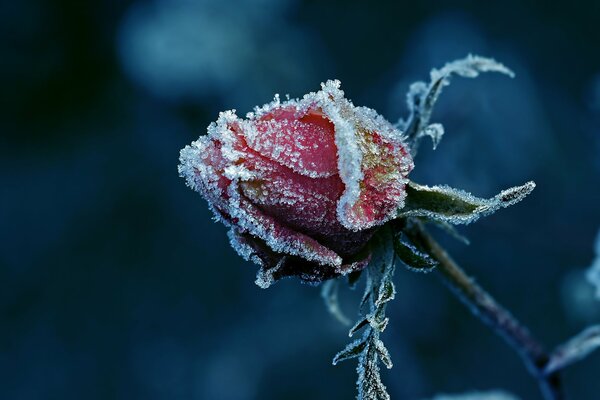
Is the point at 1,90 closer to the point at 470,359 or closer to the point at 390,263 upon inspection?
the point at 470,359

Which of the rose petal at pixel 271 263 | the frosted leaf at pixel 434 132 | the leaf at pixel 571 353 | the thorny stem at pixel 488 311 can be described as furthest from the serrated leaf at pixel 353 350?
the leaf at pixel 571 353

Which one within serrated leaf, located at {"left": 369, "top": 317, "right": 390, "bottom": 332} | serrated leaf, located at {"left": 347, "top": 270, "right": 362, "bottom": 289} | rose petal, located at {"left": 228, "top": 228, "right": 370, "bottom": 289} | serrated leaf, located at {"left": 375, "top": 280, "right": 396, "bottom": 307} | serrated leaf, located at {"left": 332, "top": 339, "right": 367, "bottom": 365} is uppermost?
serrated leaf, located at {"left": 347, "top": 270, "right": 362, "bottom": 289}

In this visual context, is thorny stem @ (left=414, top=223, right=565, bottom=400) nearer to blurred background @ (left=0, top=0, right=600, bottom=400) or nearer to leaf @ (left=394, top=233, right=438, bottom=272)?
leaf @ (left=394, top=233, right=438, bottom=272)

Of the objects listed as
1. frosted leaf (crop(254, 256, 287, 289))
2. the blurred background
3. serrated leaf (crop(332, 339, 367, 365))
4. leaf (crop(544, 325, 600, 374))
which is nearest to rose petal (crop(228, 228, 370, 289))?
frosted leaf (crop(254, 256, 287, 289))

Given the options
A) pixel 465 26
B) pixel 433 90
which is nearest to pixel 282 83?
pixel 465 26

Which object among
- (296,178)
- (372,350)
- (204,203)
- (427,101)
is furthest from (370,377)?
(204,203)

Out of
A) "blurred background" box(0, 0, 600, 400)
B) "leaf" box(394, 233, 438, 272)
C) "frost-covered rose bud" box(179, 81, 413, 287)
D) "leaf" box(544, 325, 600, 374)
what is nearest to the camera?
"frost-covered rose bud" box(179, 81, 413, 287)
